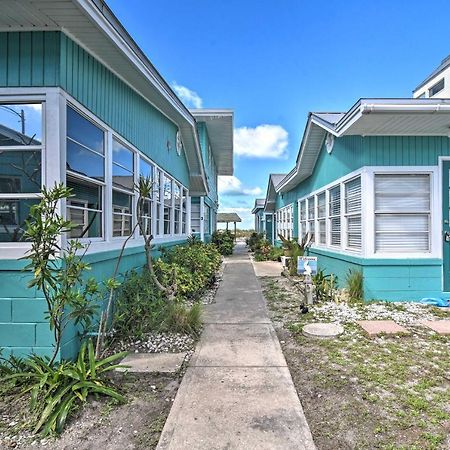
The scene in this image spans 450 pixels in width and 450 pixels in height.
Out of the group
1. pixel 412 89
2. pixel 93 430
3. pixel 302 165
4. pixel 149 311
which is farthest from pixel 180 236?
pixel 412 89

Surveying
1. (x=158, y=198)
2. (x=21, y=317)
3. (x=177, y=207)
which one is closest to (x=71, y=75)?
(x=21, y=317)

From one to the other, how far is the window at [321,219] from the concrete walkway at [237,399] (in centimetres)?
553

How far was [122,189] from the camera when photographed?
562 cm

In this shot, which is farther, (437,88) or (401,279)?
(437,88)

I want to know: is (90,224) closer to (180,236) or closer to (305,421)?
(305,421)

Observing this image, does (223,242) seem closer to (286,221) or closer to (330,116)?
(286,221)

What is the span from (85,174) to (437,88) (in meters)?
26.8

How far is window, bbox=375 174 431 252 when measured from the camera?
265 inches

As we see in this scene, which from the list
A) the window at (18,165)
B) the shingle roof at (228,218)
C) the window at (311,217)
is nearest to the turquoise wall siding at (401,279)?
the window at (311,217)

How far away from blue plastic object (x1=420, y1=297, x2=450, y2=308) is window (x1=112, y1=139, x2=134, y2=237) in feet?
19.8

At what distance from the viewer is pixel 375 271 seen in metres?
6.68

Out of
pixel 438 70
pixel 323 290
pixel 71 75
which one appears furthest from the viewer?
pixel 438 70

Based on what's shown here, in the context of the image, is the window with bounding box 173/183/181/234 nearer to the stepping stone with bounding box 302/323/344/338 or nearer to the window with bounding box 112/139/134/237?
the window with bounding box 112/139/134/237

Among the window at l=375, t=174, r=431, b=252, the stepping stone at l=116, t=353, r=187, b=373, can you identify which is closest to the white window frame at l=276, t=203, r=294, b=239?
the window at l=375, t=174, r=431, b=252
